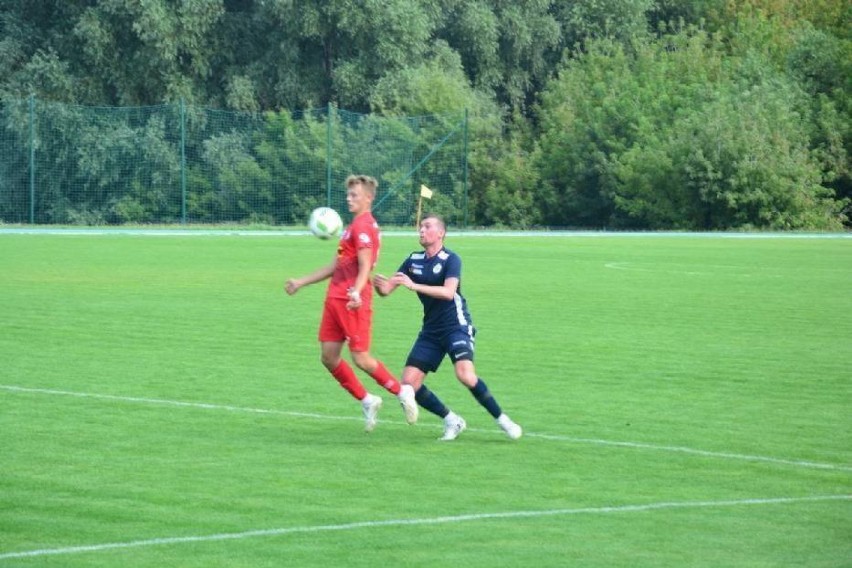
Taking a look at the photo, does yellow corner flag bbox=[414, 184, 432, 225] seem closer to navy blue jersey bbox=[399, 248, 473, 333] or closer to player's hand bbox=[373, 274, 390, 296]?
navy blue jersey bbox=[399, 248, 473, 333]

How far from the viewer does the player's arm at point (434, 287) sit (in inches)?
432

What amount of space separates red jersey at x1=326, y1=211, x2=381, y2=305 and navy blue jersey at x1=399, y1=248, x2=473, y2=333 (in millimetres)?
282

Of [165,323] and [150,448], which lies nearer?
[150,448]

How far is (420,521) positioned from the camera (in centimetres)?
847

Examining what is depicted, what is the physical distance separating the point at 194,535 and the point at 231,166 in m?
43.5

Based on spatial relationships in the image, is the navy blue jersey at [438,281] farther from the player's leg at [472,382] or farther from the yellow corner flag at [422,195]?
the yellow corner flag at [422,195]

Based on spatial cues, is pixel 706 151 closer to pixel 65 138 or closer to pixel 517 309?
pixel 65 138

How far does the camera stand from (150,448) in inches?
424

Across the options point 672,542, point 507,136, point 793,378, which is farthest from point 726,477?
point 507,136

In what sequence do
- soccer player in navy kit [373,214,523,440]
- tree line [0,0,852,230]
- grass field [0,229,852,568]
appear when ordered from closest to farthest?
grass field [0,229,852,568] < soccer player in navy kit [373,214,523,440] < tree line [0,0,852,230]

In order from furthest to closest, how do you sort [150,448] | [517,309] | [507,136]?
[507,136] → [517,309] → [150,448]

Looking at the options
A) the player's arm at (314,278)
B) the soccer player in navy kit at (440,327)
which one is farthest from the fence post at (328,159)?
the soccer player in navy kit at (440,327)

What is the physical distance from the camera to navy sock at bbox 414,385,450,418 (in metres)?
11.4

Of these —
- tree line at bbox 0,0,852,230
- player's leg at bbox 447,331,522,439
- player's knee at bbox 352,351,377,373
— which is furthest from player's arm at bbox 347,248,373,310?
tree line at bbox 0,0,852,230
